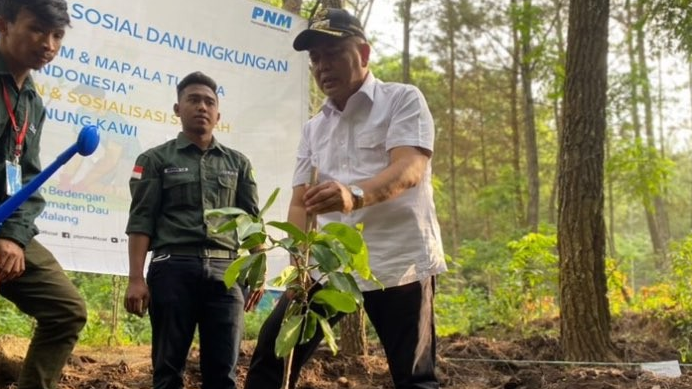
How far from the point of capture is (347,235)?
4.53 feet

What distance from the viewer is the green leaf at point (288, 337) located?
1.30m

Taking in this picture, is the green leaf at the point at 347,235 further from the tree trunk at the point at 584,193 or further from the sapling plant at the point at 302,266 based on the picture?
the tree trunk at the point at 584,193

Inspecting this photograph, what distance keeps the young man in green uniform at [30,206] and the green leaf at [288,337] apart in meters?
1.24

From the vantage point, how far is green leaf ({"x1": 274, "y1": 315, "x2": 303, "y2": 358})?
1.30 meters

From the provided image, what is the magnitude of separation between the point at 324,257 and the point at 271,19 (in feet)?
11.2

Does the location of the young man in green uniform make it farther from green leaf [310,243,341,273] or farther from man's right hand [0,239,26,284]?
green leaf [310,243,341,273]

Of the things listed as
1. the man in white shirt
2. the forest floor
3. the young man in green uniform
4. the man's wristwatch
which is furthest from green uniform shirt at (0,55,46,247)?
the forest floor

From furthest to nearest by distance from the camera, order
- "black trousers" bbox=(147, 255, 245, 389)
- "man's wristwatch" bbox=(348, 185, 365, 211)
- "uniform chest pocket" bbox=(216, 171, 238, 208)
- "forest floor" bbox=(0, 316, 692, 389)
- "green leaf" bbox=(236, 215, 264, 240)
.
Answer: "forest floor" bbox=(0, 316, 692, 389) → "uniform chest pocket" bbox=(216, 171, 238, 208) → "black trousers" bbox=(147, 255, 245, 389) → "man's wristwatch" bbox=(348, 185, 365, 211) → "green leaf" bbox=(236, 215, 264, 240)

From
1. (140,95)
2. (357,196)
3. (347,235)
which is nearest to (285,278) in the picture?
(347,235)

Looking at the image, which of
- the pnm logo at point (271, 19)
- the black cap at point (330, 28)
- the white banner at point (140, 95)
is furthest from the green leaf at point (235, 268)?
the pnm logo at point (271, 19)

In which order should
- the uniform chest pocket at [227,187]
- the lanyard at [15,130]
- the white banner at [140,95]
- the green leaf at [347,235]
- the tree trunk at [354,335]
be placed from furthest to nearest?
1. the tree trunk at [354,335]
2. the white banner at [140,95]
3. the uniform chest pocket at [227,187]
4. the lanyard at [15,130]
5. the green leaf at [347,235]

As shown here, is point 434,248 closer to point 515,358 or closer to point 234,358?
point 234,358

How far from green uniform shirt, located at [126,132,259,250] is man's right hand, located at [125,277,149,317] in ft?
0.51

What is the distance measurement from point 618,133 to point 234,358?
1543 cm
